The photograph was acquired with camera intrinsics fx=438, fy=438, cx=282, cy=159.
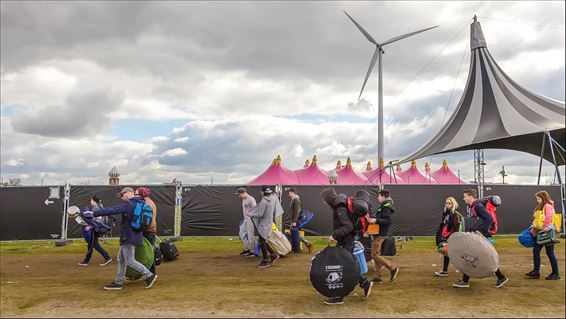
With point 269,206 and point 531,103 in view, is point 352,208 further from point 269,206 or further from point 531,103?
point 531,103

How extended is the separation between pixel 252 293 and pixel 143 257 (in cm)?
219

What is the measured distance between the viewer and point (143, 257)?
26.1ft

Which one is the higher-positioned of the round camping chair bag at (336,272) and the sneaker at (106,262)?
the round camping chair bag at (336,272)

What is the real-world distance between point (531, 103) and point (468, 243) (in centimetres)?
1547

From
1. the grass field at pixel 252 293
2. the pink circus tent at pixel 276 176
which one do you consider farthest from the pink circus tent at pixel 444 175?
the grass field at pixel 252 293

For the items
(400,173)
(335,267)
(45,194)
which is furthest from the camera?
(400,173)

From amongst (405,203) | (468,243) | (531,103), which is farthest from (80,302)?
(531,103)

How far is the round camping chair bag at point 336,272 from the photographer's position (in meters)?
6.12

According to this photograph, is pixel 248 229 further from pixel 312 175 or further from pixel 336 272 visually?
pixel 312 175

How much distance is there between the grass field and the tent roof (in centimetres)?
911

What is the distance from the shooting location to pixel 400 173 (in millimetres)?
31438

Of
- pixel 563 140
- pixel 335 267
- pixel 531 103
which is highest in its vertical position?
pixel 531 103

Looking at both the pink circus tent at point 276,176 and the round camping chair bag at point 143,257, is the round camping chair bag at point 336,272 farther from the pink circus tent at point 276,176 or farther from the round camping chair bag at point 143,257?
the pink circus tent at point 276,176

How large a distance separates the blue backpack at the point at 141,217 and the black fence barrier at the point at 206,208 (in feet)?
29.5
